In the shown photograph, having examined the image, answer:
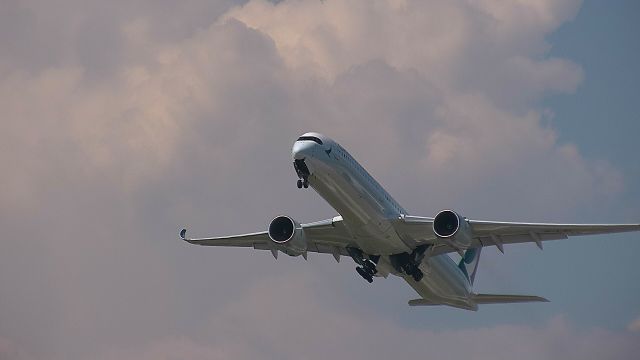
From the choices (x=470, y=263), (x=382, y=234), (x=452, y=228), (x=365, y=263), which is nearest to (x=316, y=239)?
(x=365, y=263)

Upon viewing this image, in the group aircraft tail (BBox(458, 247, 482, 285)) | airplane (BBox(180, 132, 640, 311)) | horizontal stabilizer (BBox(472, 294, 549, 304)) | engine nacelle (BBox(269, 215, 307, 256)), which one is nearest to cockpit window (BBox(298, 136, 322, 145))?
airplane (BBox(180, 132, 640, 311))

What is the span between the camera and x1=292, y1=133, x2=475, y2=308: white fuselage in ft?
181

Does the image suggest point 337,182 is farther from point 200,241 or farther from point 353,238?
point 200,241

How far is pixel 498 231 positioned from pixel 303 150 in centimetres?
1109

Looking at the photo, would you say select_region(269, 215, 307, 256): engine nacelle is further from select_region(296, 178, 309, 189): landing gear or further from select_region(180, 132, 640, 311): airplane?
select_region(296, 178, 309, 189): landing gear

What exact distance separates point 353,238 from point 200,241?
943 cm

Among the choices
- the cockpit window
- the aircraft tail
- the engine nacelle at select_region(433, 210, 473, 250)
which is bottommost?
the engine nacelle at select_region(433, 210, 473, 250)

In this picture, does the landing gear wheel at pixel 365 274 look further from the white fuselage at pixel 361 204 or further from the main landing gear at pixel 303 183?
the main landing gear at pixel 303 183

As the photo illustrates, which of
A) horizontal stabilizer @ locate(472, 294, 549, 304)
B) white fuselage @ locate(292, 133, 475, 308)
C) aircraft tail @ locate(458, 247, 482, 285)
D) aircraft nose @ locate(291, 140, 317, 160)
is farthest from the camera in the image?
aircraft tail @ locate(458, 247, 482, 285)

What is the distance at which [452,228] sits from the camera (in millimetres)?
57781

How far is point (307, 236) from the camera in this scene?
63375 mm

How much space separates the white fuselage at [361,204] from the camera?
55.1 m

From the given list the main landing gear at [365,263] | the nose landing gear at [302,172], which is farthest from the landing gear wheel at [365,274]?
the nose landing gear at [302,172]

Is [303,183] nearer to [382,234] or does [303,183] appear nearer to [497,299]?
[382,234]
